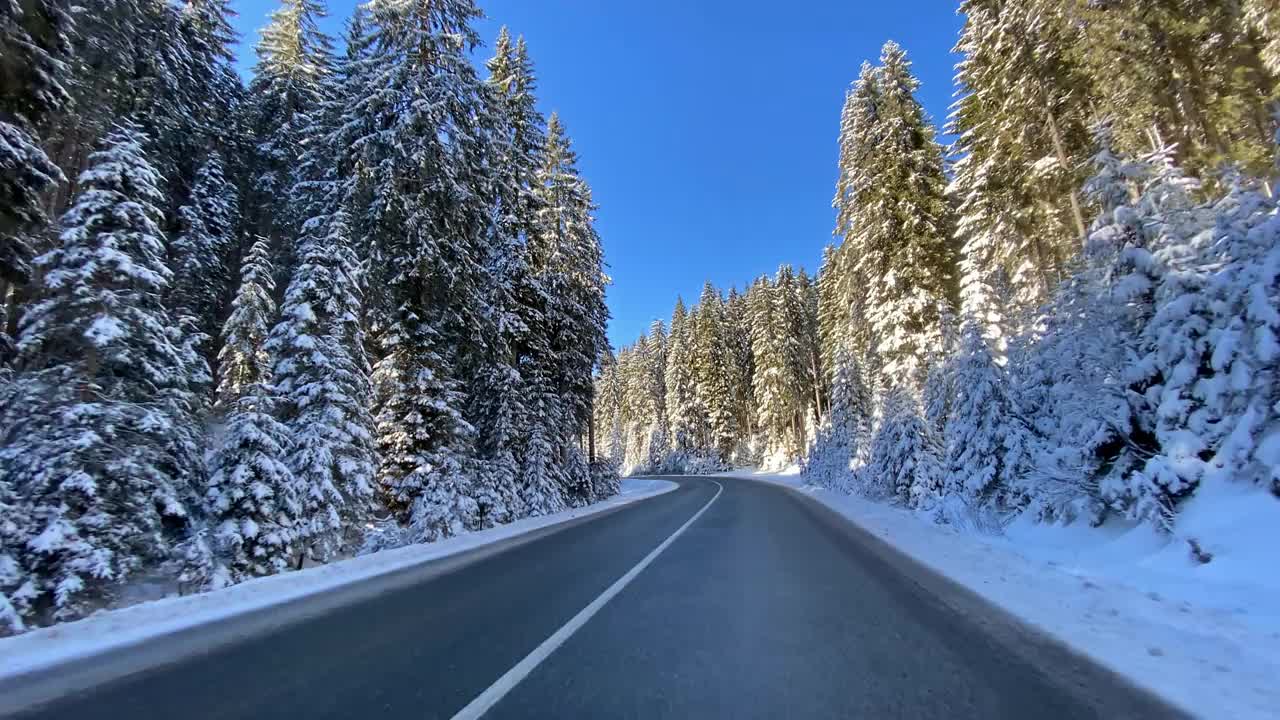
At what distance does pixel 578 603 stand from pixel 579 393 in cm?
1829

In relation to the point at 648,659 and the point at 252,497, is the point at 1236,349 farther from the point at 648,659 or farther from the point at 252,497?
the point at 252,497

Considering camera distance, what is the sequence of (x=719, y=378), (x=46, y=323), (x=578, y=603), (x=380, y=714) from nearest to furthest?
(x=380, y=714)
(x=578, y=603)
(x=46, y=323)
(x=719, y=378)

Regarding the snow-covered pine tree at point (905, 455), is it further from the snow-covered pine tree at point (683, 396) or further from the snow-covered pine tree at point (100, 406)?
the snow-covered pine tree at point (683, 396)

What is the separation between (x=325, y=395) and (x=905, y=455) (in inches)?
633

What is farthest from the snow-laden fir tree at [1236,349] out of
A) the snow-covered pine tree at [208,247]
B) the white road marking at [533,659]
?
the snow-covered pine tree at [208,247]

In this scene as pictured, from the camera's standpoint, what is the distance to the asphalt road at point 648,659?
125 inches

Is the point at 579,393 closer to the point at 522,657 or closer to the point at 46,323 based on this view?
the point at 46,323

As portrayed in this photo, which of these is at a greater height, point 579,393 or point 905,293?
point 905,293

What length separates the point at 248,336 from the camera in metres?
10.5

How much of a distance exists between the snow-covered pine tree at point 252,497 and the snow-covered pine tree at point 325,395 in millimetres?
357

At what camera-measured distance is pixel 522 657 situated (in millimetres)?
4051

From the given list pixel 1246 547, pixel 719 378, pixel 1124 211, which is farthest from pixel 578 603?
pixel 719 378

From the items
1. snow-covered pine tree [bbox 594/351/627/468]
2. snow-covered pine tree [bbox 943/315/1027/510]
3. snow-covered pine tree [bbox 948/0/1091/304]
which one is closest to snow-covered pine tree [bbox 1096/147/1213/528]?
snow-covered pine tree [bbox 943/315/1027/510]

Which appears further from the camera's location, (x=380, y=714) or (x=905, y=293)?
(x=905, y=293)
